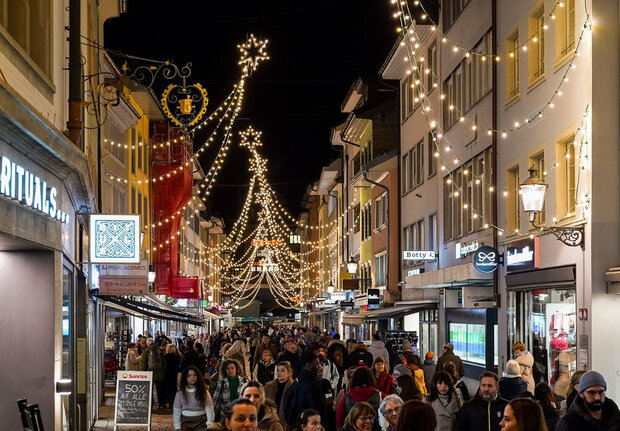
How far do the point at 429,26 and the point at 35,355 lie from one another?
24628 millimetres

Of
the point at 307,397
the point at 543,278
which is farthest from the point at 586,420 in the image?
the point at 543,278

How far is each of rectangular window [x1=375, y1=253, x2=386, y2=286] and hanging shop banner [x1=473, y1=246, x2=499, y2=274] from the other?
22.9 meters

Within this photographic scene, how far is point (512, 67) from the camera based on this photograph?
86.4 ft

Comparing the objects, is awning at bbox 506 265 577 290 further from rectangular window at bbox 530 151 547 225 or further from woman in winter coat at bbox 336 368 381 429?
woman in winter coat at bbox 336 368 381 429

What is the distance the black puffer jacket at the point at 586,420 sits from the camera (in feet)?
30.6

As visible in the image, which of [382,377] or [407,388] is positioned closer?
[407,388]

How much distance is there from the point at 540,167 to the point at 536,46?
2.55 metres

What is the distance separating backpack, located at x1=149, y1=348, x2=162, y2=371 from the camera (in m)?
28.8

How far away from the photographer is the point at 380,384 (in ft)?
54.1

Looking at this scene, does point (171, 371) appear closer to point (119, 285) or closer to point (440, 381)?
point (119, 285)

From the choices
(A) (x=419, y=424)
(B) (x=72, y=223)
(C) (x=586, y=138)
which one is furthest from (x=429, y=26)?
(A) (x=419, y=424)

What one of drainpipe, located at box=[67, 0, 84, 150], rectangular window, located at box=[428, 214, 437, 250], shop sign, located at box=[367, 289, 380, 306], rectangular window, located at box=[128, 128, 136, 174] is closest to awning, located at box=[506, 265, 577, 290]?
drainpipe, located at box=[67, 0, 84, 150]

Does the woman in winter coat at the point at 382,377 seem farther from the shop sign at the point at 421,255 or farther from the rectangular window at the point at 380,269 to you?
the rectangular window at the point at 380,269

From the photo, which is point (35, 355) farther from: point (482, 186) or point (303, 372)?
point (482, 186)
